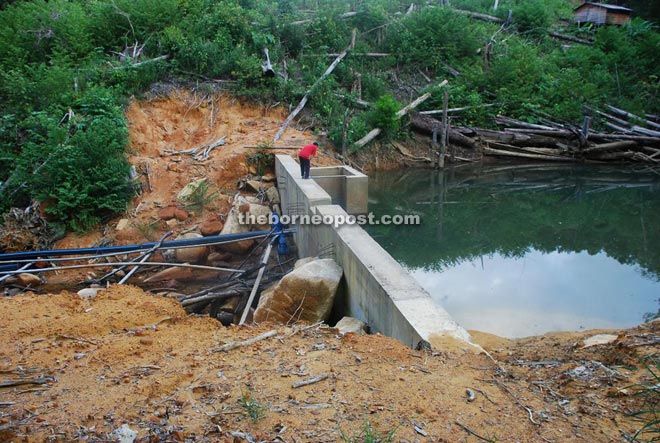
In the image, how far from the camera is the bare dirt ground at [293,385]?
344 centimetres

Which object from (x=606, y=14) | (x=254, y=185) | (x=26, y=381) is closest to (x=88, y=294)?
(x=26, y=381)

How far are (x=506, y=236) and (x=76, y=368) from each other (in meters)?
10.8

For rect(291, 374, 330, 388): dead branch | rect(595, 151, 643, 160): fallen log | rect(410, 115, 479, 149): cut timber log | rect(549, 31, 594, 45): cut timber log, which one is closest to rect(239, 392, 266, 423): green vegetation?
rect(291, 374, 330, 388): dead branch

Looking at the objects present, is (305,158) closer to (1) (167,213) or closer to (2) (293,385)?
(1) (167,213)

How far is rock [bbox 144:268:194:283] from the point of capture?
33.4 feet

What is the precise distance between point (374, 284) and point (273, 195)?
7872mm

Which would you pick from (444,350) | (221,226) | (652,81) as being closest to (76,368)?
(444,350)

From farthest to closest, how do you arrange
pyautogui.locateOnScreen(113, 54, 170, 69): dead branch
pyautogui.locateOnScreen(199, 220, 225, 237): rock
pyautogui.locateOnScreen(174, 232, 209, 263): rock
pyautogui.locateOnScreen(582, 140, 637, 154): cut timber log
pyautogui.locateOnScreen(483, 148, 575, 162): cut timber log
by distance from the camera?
pyautogui.locateOnScreen(483, 148, 575, 162): cut timber log
pyautogui.locateOnScreen(582, 140, 637, 154): cut timber log
pyautogui.locateOnScreen(113, 54, 170, 69): dead branch
pyautogui.locateOnScreen(199, 220, 225, 237): rock
pyautogui.locateOnScreen(174, 232, 209, 263): rock

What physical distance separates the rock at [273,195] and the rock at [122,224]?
375 centimetres

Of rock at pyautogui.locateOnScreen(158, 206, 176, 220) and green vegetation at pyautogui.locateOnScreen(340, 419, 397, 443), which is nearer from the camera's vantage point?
green vegetation at pyautogui.locateOnScreen(340, 419, 397, 443)

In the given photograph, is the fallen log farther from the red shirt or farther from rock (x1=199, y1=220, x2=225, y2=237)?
rock (x1=199, y1=220, x2=225, y2=237)

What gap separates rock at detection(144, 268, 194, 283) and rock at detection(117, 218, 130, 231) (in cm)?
228

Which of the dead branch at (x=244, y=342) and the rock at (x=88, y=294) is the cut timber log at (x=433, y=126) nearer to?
the rock at (x=88, y=294)

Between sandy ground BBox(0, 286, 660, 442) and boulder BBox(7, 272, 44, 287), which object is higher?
sandy ground BBox(0, 286, 660, 442)
